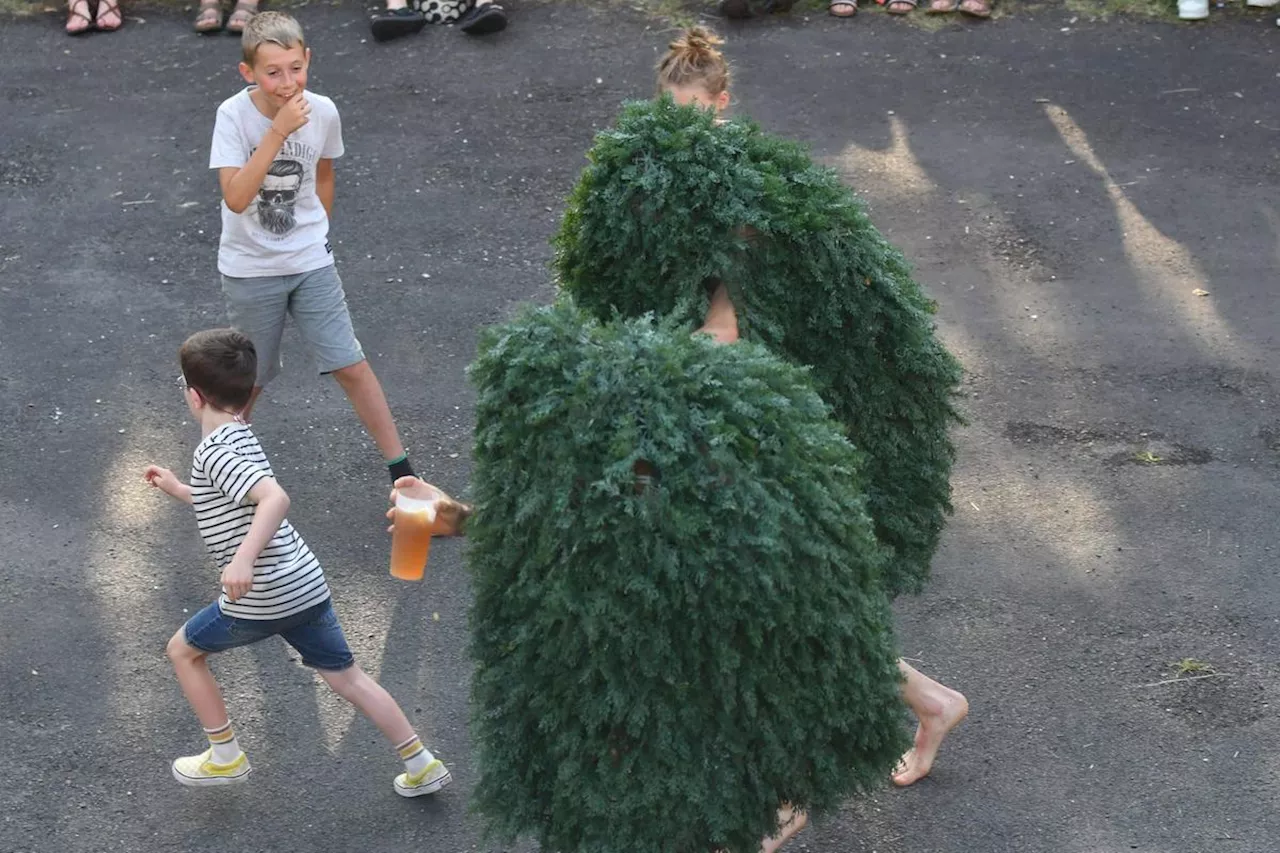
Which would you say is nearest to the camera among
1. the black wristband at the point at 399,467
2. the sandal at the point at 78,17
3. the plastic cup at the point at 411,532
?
the plastic cup at the point at 411,532

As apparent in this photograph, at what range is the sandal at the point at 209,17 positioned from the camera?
30.5 ft

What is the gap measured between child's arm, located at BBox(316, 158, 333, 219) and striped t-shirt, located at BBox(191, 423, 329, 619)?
1.64m

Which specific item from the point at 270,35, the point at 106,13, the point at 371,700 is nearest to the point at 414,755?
the point at 371,700

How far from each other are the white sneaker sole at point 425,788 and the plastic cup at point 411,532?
1169mm

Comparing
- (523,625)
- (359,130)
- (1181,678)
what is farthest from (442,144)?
(523,625)

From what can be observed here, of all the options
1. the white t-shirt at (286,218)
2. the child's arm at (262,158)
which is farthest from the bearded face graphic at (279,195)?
the child's arm at (262,158)

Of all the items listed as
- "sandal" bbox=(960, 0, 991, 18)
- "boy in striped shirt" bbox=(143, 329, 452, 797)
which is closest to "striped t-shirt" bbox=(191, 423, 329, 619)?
"boy in striped shirt" bbox=(143, 329, 452, 797)

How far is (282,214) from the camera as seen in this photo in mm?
5234

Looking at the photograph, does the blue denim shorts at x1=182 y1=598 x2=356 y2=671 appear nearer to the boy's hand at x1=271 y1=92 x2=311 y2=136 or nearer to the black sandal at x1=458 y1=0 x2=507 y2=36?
the boy's hand at x1=271 y1=92 x2=311 y2=136

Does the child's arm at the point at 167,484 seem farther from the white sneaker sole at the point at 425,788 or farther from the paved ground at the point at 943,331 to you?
the white sneaker sole at the point at 425,788

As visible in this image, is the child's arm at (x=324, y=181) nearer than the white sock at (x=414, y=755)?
No

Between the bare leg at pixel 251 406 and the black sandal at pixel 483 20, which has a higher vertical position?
the black sandal at pixel 483 20

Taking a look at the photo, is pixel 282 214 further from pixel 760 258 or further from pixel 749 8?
pixel 749 8

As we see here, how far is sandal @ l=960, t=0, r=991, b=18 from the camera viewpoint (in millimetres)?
9312
